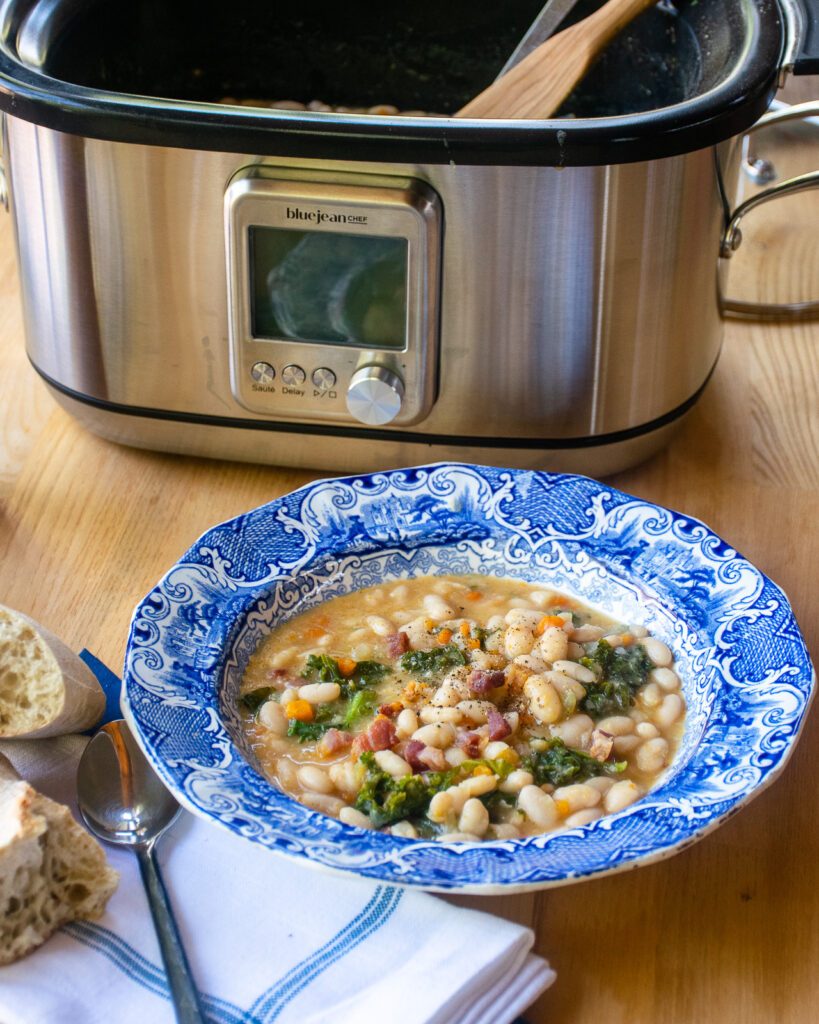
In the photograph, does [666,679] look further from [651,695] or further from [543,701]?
[543,701]

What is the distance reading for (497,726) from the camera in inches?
40.9

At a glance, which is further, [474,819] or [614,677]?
[614,677]

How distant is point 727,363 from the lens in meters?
1.64

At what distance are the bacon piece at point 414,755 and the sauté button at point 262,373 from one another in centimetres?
45

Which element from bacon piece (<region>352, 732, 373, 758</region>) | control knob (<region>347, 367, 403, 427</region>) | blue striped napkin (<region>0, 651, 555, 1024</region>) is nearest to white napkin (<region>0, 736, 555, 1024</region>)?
blue striped napkin (<region>0, 651, 555, 1024</region>)

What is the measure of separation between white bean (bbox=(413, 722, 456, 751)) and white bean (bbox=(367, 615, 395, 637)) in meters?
0.15

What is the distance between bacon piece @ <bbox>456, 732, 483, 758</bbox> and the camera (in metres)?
1.02

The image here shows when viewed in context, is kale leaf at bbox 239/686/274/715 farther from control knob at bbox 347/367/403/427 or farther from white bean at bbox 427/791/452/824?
control knob at bbox 347/367/403/427

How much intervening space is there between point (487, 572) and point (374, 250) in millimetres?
325

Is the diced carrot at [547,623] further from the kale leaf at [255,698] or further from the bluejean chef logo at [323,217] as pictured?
the bluejean chef logo at [323,217]

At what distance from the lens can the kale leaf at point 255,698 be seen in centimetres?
110

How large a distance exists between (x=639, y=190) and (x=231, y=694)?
0.58 m

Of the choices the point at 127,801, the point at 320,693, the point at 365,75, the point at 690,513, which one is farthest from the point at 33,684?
the point at 365,75

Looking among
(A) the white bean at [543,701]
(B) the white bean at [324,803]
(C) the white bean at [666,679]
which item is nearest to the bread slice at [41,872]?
(B) the white bean at [324,803]
